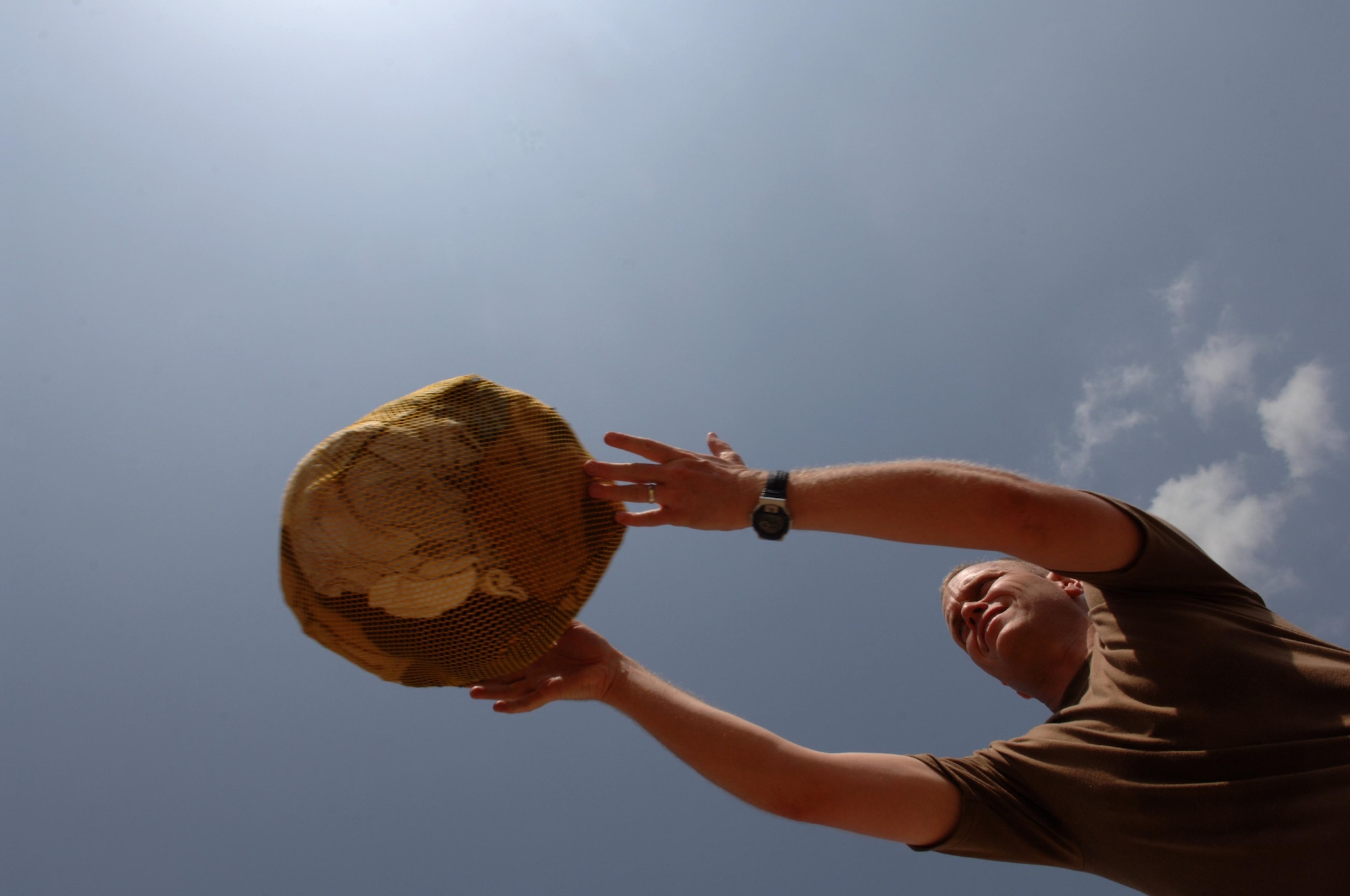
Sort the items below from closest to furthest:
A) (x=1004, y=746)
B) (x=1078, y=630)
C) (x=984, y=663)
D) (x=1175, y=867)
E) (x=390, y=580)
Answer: (x=390, y=580)
(x=1175, y=867)
(x=1004, y=746)
(x=1078, y=630)
(x=984, y=663)

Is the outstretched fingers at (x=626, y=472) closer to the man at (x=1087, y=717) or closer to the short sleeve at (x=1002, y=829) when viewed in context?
the man at (x=1087, y=717)

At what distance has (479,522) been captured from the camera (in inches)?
105

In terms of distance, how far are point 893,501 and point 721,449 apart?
725 mm

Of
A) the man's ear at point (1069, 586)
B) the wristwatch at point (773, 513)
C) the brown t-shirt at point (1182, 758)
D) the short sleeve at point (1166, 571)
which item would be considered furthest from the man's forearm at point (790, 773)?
the man's ear at point (1069, 586)

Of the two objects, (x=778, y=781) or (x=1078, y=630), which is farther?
(x=1078, y=630)

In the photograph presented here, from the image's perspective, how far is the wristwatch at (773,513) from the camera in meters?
2.69

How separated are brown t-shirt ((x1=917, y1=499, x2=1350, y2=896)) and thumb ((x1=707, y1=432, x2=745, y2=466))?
62.8 inches

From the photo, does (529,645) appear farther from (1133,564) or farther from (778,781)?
(1133,564)

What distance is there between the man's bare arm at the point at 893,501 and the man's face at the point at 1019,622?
46.8 inches

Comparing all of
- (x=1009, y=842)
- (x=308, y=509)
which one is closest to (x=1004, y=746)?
(x=1009, y=842)

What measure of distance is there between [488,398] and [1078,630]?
3.25 metres

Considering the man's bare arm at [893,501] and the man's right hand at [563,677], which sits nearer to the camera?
the man's bare arm at [893,501]

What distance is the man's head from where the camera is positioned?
3.87 meters

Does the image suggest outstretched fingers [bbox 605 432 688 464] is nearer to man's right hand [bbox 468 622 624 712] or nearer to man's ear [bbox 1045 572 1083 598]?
man's right hand [bbox 468 622 624 712]
